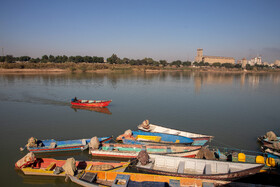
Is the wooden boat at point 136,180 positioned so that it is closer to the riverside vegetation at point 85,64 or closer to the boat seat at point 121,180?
the boat seat at point 121,180

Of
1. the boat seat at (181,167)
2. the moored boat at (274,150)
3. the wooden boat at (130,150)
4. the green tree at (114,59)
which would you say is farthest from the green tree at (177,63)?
the boat seat at (181,167)

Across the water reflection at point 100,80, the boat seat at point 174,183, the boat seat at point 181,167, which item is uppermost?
the water reflection at point 100,80

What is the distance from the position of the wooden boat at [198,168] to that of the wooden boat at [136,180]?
273 mm

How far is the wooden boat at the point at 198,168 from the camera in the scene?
9.43m

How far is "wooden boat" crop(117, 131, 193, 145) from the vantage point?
14.7m

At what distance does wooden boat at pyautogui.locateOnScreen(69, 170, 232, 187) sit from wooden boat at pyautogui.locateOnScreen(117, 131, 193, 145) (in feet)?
15.7

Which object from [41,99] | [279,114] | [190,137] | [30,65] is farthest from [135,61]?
[190,137]

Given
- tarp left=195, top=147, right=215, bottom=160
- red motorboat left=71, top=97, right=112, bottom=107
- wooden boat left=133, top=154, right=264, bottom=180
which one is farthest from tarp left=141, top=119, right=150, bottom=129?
red motorboat left=71, top=97, right=112, bottom=107

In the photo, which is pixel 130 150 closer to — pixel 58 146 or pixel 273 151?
pixel 58 146

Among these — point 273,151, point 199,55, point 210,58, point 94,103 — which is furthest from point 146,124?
point 199,55

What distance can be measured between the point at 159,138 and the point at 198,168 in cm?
497

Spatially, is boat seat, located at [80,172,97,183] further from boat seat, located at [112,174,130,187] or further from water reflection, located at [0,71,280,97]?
water reflection, located at [0,71,280,97]

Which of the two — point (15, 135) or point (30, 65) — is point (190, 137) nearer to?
point (15, 135)

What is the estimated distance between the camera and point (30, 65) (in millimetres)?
90188
